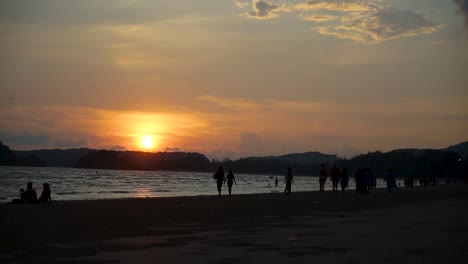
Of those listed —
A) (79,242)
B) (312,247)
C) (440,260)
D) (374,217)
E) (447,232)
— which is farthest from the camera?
(374,217)

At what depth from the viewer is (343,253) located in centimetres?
1138

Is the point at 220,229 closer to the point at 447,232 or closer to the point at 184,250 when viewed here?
the point at 184,250

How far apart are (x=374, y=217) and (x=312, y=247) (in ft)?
28.1

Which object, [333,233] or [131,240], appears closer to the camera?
[131,240]

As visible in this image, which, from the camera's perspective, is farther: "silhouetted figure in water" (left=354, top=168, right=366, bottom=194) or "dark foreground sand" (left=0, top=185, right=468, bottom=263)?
"silhouetted figure in water" (left=354, top=168, right=366, bottom=194)

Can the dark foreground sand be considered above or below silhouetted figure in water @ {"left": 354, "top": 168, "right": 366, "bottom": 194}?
below

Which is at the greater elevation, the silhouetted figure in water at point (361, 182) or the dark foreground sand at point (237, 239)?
the silhouetted figure in water at point (361, 182)

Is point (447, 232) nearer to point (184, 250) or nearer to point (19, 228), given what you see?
point (184, 250)

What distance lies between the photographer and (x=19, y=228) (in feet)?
54.5

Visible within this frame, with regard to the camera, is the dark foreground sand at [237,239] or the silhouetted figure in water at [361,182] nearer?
the dark foreground sand at [237,239]

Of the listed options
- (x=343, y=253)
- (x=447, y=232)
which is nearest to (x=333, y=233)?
(x=447, y=232)

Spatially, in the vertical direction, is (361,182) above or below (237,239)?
above

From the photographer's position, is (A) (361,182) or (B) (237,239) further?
(A) (361,182)

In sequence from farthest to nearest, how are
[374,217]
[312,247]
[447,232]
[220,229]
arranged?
[374,217], [220,229], [447,232], [312,247]
